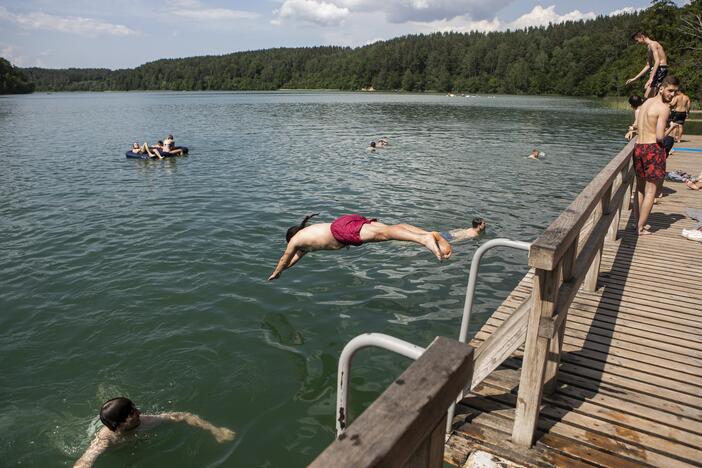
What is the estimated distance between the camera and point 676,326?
560 centimetres

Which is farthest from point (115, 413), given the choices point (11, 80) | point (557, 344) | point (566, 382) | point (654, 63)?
point (11, 80)

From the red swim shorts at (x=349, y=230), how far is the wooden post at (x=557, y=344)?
8.26 ft

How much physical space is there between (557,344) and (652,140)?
→ 6.01 meters

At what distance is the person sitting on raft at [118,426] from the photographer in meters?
5.18

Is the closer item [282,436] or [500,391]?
[500,391]

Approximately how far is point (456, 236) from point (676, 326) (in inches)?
253

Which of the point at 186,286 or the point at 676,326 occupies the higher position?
the point at 676,326

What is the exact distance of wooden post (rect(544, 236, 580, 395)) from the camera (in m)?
3.70

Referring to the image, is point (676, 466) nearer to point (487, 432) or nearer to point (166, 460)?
point (487, 432)

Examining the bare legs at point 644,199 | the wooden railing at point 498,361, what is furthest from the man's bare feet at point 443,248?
the bare legs at point 644,199

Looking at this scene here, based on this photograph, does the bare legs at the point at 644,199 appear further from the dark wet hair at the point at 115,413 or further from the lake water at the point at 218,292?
the dark wet hair at the point at 115,413

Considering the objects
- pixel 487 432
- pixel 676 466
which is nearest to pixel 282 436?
pixel 487 432

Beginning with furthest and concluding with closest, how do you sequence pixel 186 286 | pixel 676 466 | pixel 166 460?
pixel 186 286, pixel 166 460, pixel 676 466

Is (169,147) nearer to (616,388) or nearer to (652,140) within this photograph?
(652,140)
